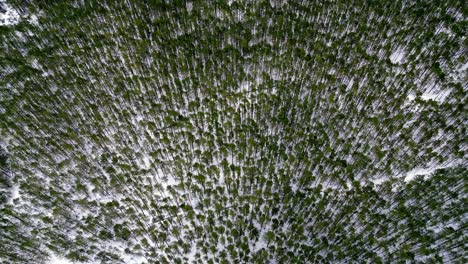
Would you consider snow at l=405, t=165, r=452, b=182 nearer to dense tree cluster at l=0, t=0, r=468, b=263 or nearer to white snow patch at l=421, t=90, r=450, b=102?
dense tree cluster at l=0, t=0, r=468, b=263

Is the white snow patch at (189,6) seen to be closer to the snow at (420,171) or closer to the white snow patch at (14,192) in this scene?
the white snow patch at (14,192)

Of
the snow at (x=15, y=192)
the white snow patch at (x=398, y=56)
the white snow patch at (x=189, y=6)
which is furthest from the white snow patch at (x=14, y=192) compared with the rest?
the white snow patch at (x=398, y=56)

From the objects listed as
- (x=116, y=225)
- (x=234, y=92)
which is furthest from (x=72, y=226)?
(x=234, y=92)

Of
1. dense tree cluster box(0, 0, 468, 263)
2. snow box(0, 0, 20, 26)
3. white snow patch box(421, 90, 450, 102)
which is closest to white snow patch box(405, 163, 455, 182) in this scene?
dense tree cluster box(0, 0, 468, 263)

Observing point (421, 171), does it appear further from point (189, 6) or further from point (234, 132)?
→ point (189, 6)

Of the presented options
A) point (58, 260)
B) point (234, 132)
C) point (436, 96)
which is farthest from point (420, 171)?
point (58, 260)

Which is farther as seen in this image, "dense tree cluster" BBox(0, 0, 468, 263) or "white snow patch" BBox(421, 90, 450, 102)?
"white snow patch" BBox(421, 90, 450, 102)

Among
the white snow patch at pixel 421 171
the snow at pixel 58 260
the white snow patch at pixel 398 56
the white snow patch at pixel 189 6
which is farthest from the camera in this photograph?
the white snow patch at pixel 189 6
